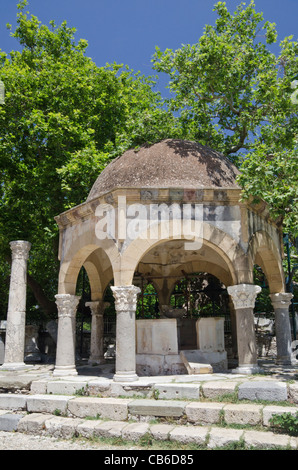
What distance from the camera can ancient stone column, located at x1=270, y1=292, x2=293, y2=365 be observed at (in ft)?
31.6

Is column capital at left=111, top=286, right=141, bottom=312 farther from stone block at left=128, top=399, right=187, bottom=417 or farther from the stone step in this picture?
the stone step

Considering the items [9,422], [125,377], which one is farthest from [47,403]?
[125,377]

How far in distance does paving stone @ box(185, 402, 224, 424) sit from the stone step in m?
0.13

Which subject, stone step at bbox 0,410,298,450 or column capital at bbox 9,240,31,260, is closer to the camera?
stone step at bbox 0,410,298,450

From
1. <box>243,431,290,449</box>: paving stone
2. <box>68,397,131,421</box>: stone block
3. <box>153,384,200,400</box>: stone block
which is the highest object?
<box>153,384,200,400</box>: stone block

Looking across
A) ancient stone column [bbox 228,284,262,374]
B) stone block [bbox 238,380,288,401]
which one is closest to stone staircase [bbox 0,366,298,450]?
stone block [bbox 238,380,288,401]

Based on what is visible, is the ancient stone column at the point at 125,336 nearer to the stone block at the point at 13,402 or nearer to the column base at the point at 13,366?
the stone block at the point at 13,402

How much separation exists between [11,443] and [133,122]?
9.29 metres

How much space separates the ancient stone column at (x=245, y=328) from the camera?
7.80 meters

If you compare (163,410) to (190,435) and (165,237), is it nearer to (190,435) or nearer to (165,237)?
(190,435)

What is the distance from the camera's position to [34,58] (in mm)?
15297

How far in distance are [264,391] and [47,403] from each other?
390cm
